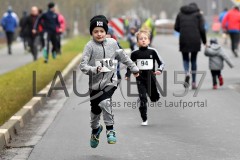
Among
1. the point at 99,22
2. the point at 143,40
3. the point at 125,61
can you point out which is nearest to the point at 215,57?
the point at 143,40

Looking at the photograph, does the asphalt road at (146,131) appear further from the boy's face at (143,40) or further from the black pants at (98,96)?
the boy's face at (143,40)

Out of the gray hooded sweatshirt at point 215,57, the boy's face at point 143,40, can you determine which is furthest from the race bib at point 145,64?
the gray hooded sweatshirt at point 215,57

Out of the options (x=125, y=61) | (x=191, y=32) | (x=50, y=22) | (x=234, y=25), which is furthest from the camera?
(x=234, y=25)

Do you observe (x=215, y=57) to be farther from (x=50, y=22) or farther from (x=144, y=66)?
(x=50, y=22)

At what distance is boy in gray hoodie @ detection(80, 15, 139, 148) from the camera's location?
8.91m

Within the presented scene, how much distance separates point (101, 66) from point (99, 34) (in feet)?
1.14

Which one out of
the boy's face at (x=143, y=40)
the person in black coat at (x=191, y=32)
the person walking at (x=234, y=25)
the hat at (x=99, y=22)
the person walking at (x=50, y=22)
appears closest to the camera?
the hat at (x=99, y=22)

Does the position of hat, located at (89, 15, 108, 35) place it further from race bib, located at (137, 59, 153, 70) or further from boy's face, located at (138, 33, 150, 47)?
race bib, located at (137, 59, 153, 70)

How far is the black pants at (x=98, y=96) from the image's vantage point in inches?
354

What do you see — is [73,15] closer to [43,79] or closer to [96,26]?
[43,79]

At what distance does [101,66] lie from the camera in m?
8.91

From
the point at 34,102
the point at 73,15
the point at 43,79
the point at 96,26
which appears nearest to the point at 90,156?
the point at 96,26

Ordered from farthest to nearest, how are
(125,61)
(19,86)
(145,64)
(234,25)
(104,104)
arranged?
(234,25) < (19,86) < (145,64) < (125,61) < (104,104)

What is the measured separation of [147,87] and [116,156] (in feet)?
9.29
